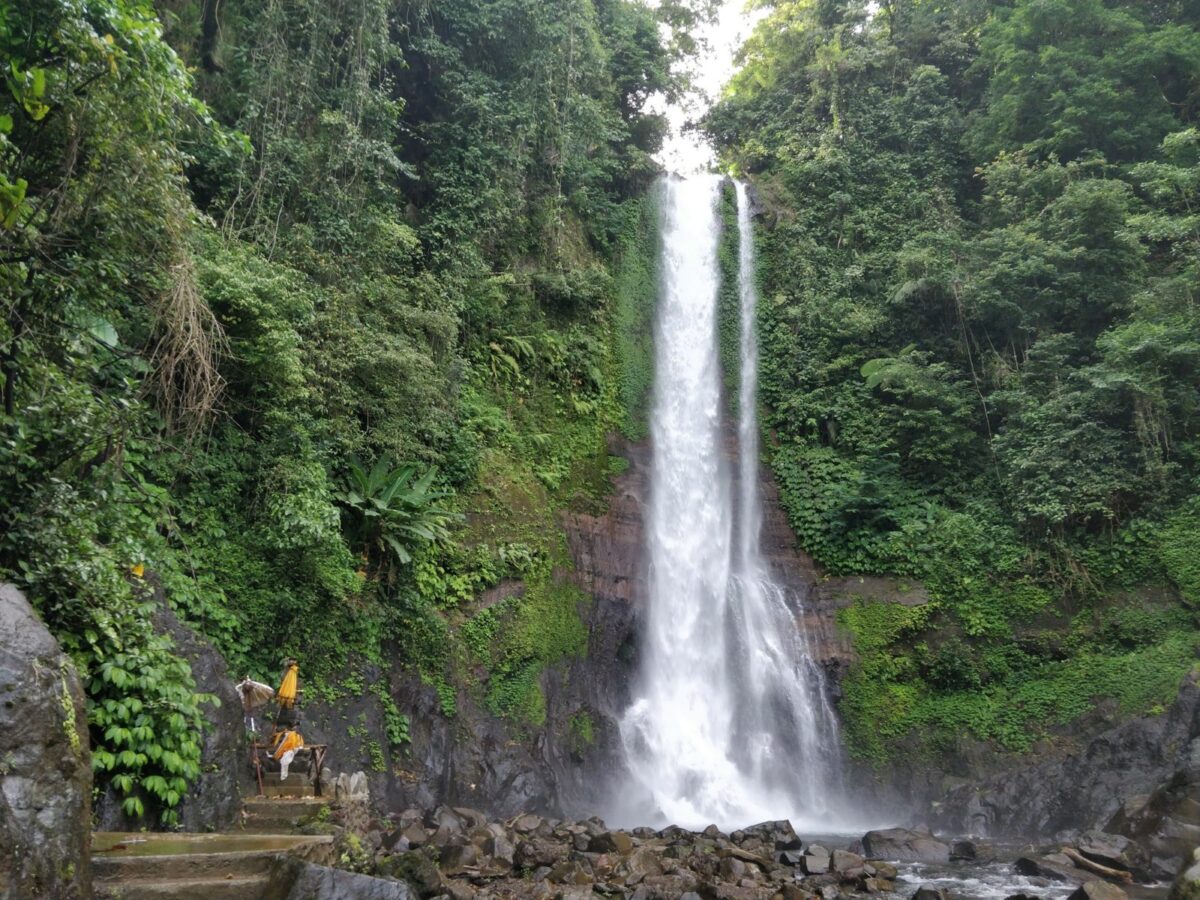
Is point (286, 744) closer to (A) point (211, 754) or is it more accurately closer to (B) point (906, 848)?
(A) point (211, 754)

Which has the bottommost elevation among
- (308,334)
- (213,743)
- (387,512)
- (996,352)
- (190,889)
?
(190,889)

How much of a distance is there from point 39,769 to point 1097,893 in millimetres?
8298

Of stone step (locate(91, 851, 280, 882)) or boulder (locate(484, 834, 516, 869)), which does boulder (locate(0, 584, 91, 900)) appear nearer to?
stone step (locate(91, 851, 280, 882))

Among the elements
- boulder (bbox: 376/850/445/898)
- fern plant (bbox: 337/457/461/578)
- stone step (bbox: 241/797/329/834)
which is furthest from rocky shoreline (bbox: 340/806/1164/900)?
fern plant (bbox: 337/457/461/578)

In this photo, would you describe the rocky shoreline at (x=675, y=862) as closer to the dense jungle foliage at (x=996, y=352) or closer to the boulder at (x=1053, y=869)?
the boulder at (x=1053, y=869)

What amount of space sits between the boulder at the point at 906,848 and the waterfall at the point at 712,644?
2.18 m

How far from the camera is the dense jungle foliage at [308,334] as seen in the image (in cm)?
601

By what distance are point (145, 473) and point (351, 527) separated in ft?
8.95

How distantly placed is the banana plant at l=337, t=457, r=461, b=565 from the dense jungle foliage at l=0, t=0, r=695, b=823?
50 millimetres

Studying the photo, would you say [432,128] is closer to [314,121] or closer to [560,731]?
[314,121]

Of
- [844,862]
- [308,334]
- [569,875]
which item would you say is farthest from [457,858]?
[308,334]

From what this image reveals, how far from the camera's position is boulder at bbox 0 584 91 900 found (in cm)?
391

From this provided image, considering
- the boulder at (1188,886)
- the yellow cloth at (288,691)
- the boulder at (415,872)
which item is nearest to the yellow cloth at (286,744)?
the yellow cloth at (288,691)

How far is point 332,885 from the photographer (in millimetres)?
4508
